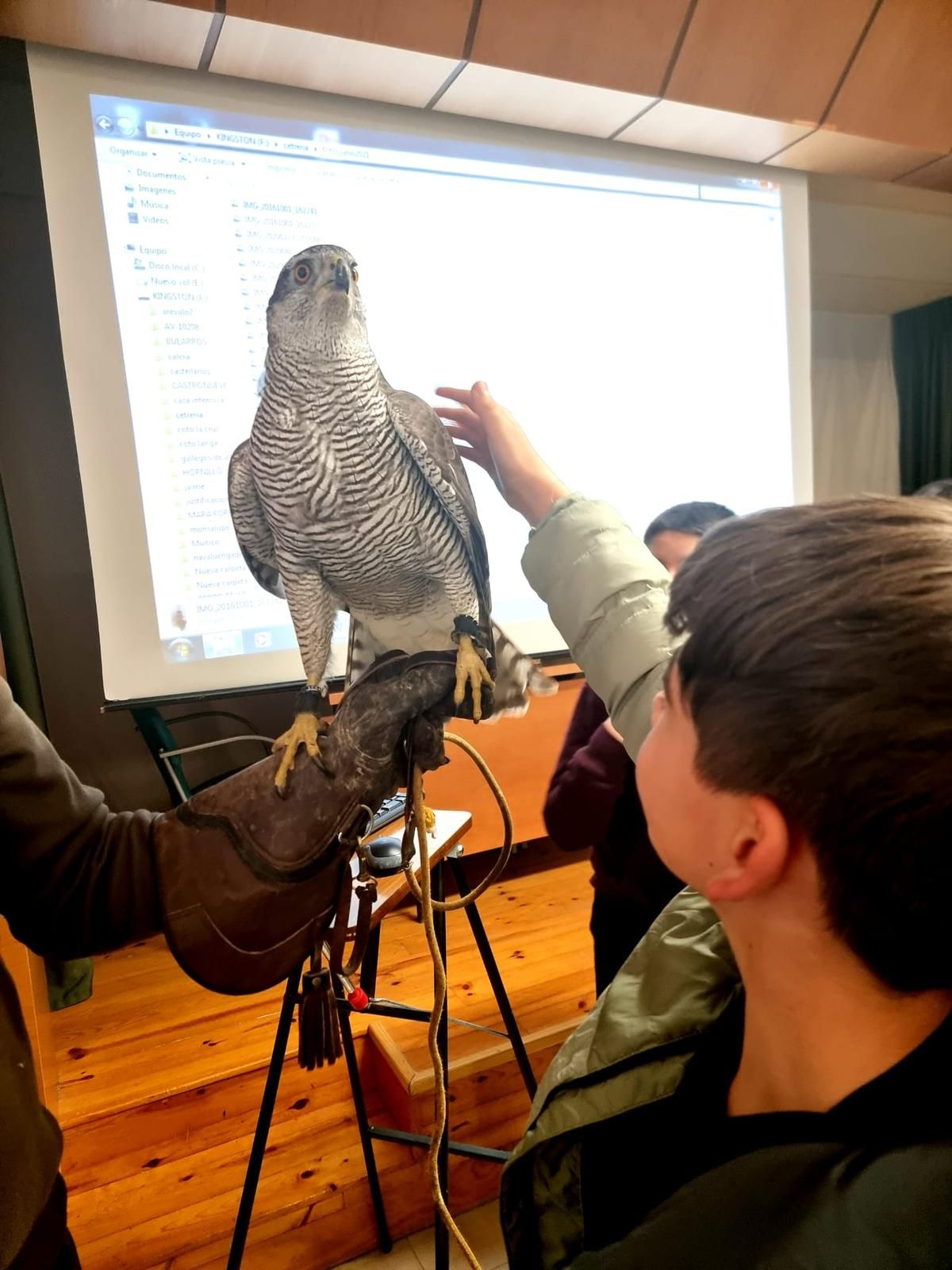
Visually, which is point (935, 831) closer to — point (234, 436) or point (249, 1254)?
point (234, 436)

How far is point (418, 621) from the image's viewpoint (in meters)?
0.81

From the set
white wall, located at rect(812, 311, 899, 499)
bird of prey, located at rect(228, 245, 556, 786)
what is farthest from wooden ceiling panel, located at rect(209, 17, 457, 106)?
white wall, located at rect(812, 311, 899, 499)

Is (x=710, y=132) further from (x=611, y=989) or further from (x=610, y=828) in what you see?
(x=611, y=989)

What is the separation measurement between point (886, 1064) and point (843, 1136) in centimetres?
5

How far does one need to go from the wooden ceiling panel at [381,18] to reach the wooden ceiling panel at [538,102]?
73 millimetres

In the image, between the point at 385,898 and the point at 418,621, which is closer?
the point at 418,621

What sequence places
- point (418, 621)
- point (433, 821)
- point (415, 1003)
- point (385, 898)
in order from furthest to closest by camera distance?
point (415, 1003) → point (433, 821) → point (385, 898) → point (418, 621)

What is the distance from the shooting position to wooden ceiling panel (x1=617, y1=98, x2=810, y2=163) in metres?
1.65

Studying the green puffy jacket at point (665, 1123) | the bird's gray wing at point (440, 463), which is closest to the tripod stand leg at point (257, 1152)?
the green puffy jacket at point (665, 1123)

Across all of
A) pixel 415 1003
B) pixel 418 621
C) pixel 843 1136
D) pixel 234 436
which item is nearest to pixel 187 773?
pixel 415 1003

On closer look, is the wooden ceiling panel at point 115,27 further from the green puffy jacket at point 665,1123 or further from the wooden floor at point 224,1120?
the wooden floor at point 224,1120

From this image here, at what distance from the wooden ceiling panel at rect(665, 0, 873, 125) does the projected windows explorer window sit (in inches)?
6.6

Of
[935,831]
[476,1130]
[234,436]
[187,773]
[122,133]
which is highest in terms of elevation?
[122,133]

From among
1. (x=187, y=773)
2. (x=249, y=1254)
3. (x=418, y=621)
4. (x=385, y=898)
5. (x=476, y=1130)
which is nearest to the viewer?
(x=418, y=621)
